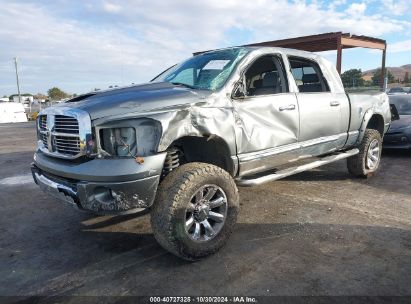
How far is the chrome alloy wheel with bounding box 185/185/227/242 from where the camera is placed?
3.27 m

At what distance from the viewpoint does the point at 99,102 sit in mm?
3135

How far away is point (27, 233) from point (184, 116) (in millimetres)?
2336

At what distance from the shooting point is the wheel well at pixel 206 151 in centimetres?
358

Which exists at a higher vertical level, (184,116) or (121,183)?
(184,116)

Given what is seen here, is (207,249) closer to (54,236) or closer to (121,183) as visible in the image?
(121,183)

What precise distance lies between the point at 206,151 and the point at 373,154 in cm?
371

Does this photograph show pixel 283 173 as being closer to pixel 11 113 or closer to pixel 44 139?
pixel 44 139

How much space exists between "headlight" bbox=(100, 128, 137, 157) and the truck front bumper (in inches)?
3.9

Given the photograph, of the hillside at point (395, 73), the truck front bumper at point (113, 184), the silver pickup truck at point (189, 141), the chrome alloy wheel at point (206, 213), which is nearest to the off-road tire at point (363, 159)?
the silver pickup truck at point (189, 141)

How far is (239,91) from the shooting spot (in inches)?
149

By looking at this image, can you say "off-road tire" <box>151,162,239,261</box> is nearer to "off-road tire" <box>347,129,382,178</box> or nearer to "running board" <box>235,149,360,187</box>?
"running board" <box>235,149,360,187</box>

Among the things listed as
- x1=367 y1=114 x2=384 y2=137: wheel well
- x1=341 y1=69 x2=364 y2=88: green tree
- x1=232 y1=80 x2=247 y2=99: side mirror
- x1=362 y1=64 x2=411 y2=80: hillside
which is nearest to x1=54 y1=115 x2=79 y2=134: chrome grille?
x1=232 y1=80 x2=247 y2=99: side mirror

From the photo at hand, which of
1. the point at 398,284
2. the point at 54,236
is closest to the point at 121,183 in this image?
the point at 54,236

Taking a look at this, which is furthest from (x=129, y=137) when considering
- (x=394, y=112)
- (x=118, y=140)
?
(x=394, y=112)
